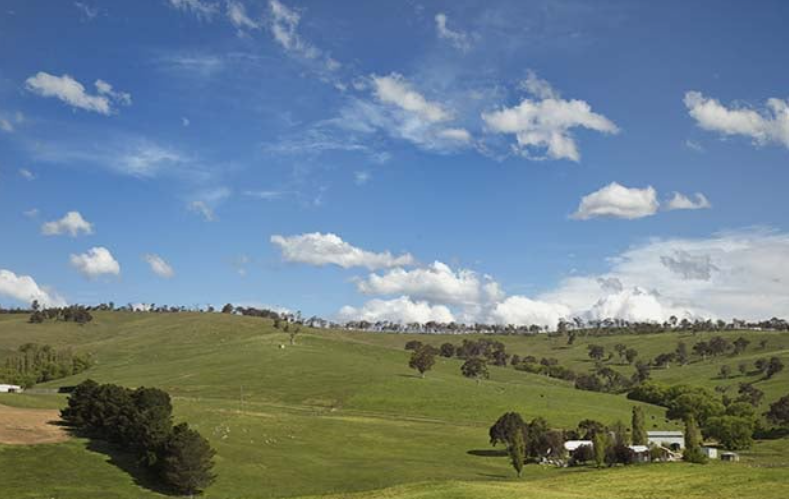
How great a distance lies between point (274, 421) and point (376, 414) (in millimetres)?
37561

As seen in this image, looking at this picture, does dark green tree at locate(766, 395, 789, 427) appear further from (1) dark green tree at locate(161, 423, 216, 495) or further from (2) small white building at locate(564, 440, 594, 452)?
(1) dark green tree at locate(161, 423, 216, 495)

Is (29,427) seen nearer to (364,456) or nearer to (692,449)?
(364,456)

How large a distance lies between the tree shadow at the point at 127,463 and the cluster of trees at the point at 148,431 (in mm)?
602

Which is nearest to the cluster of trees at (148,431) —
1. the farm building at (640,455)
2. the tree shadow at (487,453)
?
the tree shadow at (487,453)

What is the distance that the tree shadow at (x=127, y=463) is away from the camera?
A: 87.0 meters

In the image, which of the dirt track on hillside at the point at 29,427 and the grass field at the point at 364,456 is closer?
the grass field at the point at 364,456

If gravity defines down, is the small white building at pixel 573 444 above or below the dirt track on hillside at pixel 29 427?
below

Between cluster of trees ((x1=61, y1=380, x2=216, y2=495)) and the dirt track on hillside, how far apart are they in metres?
3.10

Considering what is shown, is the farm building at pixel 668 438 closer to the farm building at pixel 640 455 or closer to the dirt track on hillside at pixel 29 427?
the farm building at pixel 640 455

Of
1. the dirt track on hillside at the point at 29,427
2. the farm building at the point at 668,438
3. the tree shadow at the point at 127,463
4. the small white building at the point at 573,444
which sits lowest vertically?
the farm building at the point at 668,438

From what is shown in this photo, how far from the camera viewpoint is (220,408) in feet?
490

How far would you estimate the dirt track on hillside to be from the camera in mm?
93875

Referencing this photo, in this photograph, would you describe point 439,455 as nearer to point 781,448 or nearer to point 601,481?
point 601,481

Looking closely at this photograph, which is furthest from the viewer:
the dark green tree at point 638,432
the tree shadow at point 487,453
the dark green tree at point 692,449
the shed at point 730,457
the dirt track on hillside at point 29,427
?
the dark green tree at point 638,432
